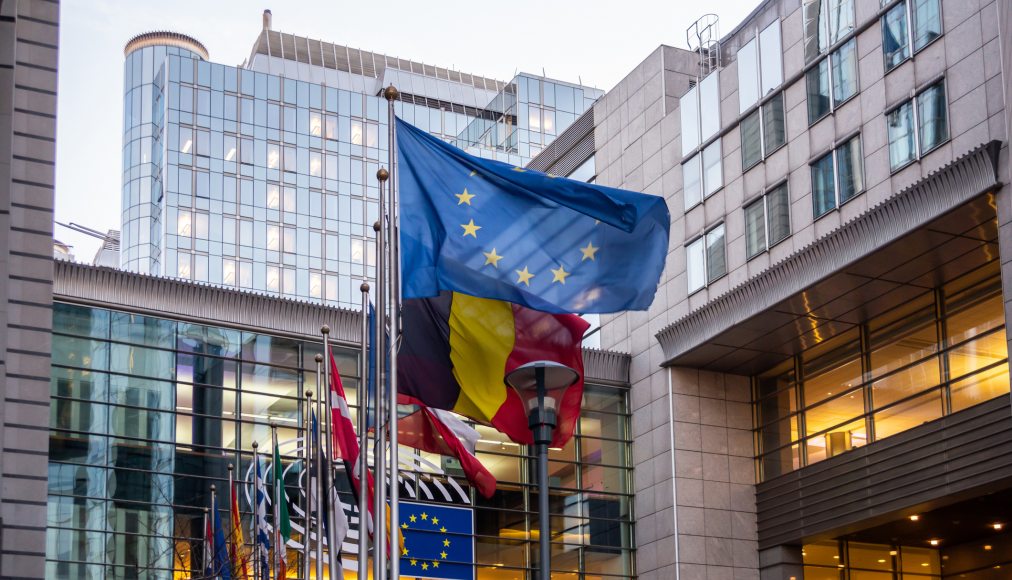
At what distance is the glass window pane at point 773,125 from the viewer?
4538 cm

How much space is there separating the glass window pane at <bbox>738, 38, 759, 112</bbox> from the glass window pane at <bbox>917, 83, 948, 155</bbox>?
7998 mm

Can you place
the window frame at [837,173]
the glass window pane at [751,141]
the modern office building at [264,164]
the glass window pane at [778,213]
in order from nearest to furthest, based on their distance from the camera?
1. the window frame at [837,173]
2. the glass window pane at [778,213]
3. the glass window pane at [751,141]
4. the modern office building at [264,164]

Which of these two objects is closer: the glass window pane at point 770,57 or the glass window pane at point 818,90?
the glass window pane at point 818,90

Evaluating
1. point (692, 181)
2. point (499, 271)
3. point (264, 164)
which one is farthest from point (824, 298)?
point (264, 164)

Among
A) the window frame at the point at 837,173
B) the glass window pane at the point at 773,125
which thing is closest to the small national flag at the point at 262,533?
the window frame at the point at 837,173

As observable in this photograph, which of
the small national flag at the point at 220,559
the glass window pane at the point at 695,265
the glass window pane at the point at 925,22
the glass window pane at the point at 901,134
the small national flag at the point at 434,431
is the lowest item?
the small national flag at the point at 220,559

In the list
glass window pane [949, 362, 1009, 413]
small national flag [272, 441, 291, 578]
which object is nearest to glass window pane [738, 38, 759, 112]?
glass window pane [949, 362, 1009, 413]

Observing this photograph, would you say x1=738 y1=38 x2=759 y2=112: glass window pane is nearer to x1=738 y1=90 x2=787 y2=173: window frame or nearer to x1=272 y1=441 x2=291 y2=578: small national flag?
x1=738 y1=90 x2=787 y2=173: window frame

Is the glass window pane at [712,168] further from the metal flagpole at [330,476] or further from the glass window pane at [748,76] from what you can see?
the metal flagpole at [330,476]

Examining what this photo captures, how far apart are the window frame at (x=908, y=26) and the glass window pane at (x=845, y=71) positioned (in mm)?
1322

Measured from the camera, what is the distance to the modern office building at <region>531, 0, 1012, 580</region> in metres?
38.6

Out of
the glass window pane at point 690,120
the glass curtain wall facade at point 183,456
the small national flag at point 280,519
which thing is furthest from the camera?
the glass window pane at point 690,120

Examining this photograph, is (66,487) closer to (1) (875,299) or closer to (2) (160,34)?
(1) (875,299)

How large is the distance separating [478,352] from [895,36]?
22648 mm
